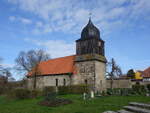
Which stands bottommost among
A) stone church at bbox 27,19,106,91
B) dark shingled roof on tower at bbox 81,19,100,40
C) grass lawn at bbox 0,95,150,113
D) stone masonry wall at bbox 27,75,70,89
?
grass lawn at bbox 0,95,150,113

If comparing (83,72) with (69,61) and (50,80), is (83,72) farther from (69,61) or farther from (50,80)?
(50,80)

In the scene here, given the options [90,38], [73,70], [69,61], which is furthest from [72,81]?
[90,38]

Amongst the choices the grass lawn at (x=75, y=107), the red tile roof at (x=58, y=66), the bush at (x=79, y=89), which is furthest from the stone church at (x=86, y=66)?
the grass lawn at (x=75, y=107)

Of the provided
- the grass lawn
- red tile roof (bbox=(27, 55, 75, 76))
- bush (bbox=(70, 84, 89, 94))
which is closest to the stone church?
red tile roof (bbox=(27, 55, 75, 76))

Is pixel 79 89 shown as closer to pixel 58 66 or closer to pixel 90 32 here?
pixel 58 66

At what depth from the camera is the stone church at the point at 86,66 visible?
28.1m

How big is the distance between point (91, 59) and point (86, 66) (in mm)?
1624

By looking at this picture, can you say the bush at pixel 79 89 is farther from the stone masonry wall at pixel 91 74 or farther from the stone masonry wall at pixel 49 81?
the stone masonry wall at pixel 49 81

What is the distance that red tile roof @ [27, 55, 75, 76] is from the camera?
30.8 meters

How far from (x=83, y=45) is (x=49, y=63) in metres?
11.1

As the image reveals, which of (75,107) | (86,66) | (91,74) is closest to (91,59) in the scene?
(86,66)

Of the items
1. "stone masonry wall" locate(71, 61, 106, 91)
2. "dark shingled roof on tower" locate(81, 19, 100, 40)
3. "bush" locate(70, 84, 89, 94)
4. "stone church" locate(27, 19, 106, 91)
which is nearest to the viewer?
"bush" locate(70, 84, 89, 94)

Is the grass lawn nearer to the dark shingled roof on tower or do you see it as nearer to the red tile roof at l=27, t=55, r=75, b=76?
the red tile roof at l=27, t=55, r=75, b=76

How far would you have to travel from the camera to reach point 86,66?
94.2 ft
